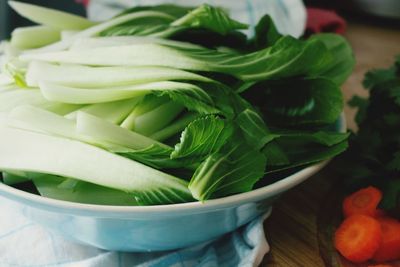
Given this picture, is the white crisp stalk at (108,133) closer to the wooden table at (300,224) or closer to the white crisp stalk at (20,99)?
the white crisp stalk at (20,99)

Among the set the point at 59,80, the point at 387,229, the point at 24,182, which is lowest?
the point at 387,229

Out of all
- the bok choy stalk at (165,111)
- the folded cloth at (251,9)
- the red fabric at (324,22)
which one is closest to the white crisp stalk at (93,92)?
the bok choy stalk at (165,111)

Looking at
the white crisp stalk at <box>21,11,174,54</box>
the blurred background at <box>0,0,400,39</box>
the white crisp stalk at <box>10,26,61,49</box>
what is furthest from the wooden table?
the blurred background at <box>0,0,400,39</box>

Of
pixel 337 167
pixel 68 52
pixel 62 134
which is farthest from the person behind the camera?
pixel 337 167

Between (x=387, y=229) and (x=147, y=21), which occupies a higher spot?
(x=147, y=21)

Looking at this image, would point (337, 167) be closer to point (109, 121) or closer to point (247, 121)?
point (247, 121)

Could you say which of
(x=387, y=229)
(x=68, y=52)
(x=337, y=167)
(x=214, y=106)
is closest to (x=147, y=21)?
(x=68, y=52)

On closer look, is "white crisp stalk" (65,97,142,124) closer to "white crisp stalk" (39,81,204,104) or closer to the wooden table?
"white crisp stalk" (39,81,204,104)

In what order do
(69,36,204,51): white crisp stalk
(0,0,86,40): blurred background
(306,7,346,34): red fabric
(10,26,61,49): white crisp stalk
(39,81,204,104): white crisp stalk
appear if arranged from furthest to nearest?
(306,7,346,34): red fabric < (0,0,86,40): blurred background < (10,26,61,49): white crisp stalk < (69,36,204,51): white crisp stalk < (39,81,204,104): white crisp stalk
